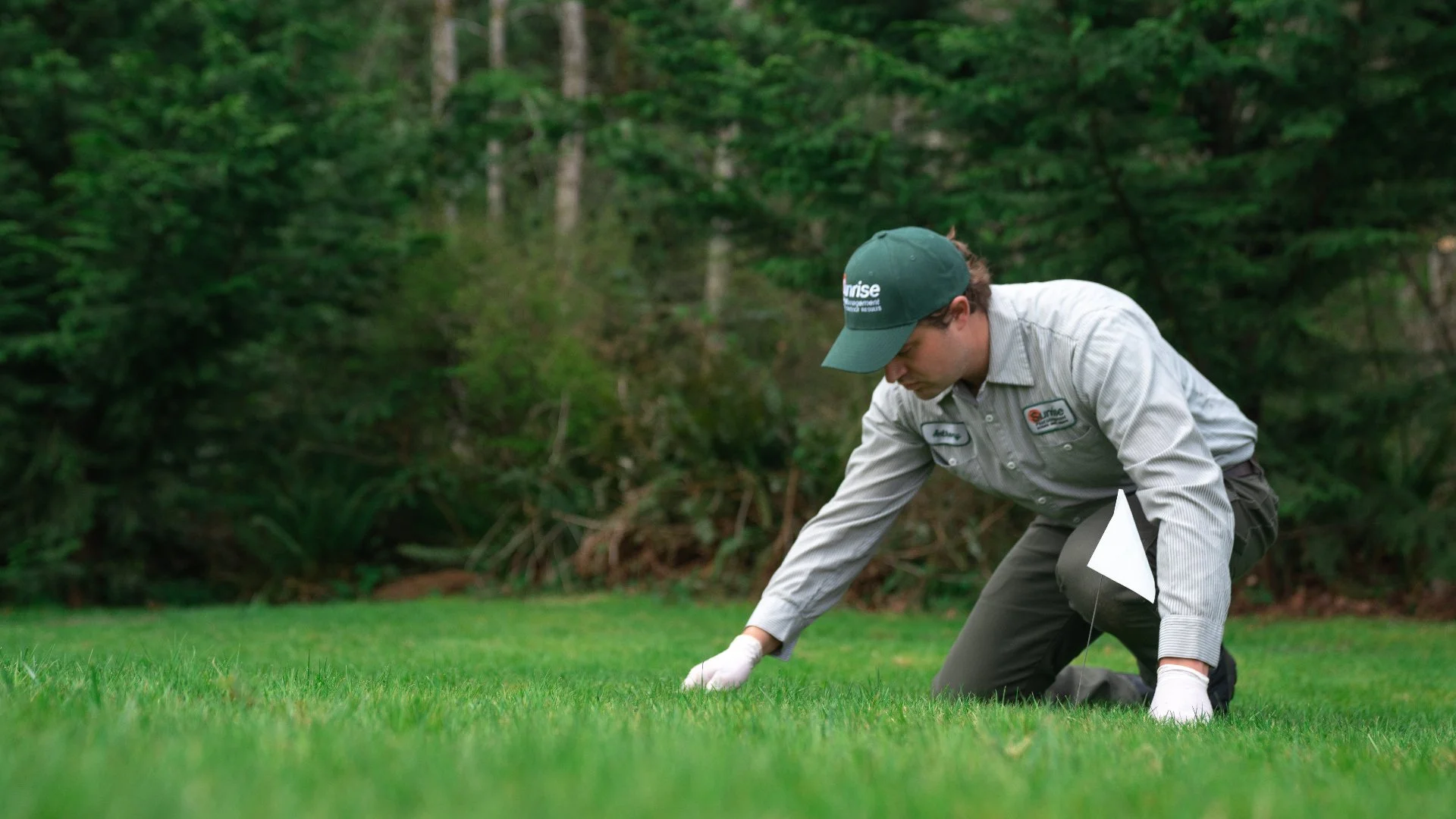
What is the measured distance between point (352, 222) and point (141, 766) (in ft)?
37.3

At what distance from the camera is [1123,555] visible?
430cm

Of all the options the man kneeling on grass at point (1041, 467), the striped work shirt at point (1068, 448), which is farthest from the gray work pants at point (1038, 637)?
the striped work shirt at point (1068, 448)

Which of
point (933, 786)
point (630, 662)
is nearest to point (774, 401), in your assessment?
point (630, 662)

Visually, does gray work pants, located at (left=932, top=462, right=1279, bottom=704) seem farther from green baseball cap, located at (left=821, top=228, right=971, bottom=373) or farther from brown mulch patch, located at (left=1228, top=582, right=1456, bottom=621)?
brown mulch patch, located at (left=1228, top=582, right=1456, bottom=621)

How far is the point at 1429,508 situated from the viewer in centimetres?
1003

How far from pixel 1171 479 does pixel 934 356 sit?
0.86m

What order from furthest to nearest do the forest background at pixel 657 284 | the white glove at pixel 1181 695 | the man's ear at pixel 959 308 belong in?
the forest background at pixel 657 284, the man's ear at pixel 959 308, the white glove at pixel 1181 695

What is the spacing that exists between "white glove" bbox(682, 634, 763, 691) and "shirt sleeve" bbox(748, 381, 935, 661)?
18cm

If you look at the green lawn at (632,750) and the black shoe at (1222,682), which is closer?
the green lawn at (632,750)

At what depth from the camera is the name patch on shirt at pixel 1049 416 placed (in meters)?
4.57

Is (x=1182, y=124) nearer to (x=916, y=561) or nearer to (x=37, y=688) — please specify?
(x=916, y=561)

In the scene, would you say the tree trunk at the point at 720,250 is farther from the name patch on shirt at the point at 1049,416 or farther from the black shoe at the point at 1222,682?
the black shoe at the point at 1222,682

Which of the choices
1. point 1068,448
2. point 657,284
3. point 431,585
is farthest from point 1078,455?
point 657,284

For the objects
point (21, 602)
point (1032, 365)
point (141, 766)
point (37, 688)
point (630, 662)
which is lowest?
point (21, 602)
